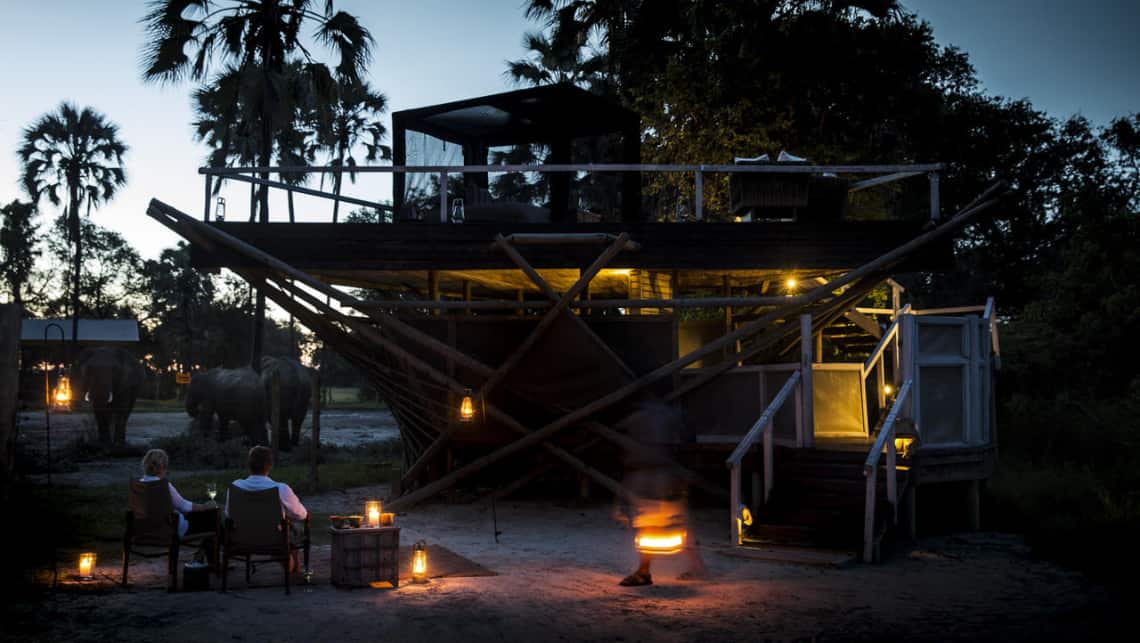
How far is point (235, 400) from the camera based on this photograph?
25156mm

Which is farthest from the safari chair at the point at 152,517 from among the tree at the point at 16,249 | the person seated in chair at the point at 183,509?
the tree at the point at 16,249

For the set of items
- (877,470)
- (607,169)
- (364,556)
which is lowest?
(364,556)

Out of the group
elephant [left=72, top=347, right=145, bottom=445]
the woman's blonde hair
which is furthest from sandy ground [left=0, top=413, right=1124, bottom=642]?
elephant [left=72, top=347, right=145, bottom=445]

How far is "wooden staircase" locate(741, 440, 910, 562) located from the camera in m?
10.5

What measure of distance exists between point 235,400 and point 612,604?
19443mm

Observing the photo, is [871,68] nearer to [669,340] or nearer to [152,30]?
[669,340]

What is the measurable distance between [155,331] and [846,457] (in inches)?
2189

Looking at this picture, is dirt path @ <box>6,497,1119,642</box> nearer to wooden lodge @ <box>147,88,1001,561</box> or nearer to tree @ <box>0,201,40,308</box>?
wooden lodge @ <box>147,88,1001,561</box>

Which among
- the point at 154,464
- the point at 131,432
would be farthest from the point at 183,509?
the point at 131,432

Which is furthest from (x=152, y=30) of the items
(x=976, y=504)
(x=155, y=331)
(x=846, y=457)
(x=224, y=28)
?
(x=155, y=331)

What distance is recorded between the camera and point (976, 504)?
12625 millimetres

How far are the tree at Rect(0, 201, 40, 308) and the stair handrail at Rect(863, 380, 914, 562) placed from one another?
4656cm

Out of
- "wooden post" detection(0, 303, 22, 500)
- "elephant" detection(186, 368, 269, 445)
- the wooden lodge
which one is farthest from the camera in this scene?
"elephant" detection(186, 368, 269, 445)

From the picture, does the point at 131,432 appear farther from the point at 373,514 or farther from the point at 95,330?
the point at 373,514
